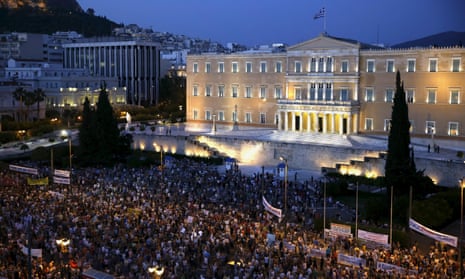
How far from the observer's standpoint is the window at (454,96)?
53.3 meters

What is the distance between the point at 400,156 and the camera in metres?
37.8

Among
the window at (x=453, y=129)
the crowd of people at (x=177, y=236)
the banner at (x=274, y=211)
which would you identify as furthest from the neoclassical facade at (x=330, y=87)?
the banner at (x=274, y=211)

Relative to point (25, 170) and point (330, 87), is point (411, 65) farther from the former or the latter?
point (25, 170)

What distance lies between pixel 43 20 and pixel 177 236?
143648mm

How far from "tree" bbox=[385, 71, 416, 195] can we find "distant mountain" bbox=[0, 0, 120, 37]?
125 meters

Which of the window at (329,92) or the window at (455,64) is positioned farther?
the window at (329,92)

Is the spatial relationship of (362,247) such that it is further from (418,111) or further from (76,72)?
(76,72)

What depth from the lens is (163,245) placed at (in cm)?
2575

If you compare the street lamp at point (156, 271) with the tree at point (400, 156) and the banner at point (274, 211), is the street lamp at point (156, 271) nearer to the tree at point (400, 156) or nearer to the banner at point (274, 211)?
the banner at point (274, 211)

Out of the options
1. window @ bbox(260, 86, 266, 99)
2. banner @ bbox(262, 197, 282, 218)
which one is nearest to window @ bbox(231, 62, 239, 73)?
window @ bbox(260, 86, 266, 99)

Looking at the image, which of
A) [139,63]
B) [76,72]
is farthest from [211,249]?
[139,63]

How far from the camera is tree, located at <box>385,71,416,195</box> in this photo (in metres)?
37.0

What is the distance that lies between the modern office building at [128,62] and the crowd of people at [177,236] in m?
71.9

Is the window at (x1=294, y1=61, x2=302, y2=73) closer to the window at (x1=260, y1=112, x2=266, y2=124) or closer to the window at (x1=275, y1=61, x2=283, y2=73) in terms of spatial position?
the window at (x1=275, y1=61, x2=283, y2=73)
